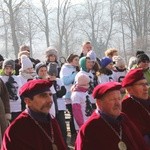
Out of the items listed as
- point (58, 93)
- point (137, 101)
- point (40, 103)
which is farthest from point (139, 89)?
point (58, 93)

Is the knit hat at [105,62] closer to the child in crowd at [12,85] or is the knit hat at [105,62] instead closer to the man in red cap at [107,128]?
the child in crowd at [12,85]

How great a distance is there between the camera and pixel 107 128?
12.9 ft

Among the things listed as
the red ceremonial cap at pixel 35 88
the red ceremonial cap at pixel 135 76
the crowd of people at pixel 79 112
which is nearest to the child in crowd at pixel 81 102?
the crowd of people at pixel 79 112

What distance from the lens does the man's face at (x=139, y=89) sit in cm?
481

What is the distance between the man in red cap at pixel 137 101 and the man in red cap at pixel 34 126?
1.17 m

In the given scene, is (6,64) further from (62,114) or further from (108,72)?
(108,72)

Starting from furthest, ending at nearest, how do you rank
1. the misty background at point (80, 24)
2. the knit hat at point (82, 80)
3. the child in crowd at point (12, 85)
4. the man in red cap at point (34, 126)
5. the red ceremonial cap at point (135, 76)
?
the misty background at point (80, 24) < the child in crowd at point (12, 85) < the knit hat at point (82, 80) < the red ceremonial cap at point (135, 76) < the man in red cap at point (34, 126)

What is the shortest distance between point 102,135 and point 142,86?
3.69 feet

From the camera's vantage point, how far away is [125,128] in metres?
4.04

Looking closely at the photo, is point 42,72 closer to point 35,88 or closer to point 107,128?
point 35,88

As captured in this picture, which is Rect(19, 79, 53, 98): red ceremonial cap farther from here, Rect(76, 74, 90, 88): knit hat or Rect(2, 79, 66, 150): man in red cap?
Rect(76, 74, 90, 88): knit hat

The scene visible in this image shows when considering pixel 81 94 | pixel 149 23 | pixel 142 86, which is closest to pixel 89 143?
pixel 142 86

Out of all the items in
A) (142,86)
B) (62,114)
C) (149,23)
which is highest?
(149,23)

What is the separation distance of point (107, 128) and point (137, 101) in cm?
111
